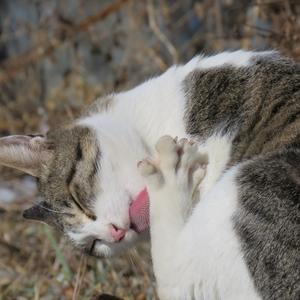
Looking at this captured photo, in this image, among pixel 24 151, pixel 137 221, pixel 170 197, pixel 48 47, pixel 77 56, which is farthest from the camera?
pixel 77 56

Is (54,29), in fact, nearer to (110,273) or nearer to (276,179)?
(110,273)

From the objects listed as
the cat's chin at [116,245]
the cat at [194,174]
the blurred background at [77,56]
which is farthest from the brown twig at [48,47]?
the cat's chin at [116,245]

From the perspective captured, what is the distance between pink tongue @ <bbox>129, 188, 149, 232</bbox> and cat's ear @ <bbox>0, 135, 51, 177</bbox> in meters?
0.51

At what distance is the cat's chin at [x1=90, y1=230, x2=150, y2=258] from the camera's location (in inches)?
110

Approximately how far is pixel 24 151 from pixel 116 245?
23.4 inches

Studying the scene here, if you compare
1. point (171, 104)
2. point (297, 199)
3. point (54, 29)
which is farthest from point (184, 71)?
point (54, 29)

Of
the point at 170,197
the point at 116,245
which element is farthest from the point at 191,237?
the point at 116,245

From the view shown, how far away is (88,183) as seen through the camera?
111 inches

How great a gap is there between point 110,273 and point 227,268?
1.51 meters

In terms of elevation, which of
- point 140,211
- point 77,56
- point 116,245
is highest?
point 140,211

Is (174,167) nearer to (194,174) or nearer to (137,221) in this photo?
(194,174)

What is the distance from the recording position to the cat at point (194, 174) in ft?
7.69

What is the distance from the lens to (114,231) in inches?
108

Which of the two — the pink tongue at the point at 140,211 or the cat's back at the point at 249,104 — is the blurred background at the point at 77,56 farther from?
the cat's back at the point at 249,104
